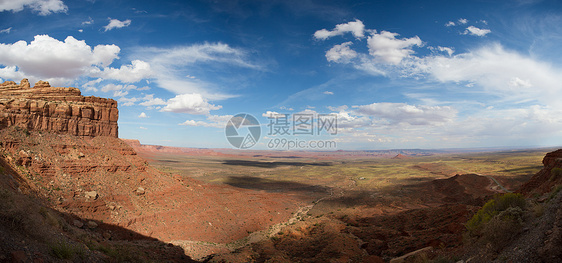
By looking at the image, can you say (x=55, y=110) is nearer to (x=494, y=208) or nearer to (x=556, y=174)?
(x=494, y=208)

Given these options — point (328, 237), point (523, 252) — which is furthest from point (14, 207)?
point (328, 237)

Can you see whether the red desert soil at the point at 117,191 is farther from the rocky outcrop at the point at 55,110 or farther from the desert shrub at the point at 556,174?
the desert shrub at the point at 556,174

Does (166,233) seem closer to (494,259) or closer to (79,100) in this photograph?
(79,100)

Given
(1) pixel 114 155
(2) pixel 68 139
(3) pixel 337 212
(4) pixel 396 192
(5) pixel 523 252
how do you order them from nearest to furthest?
(5) pixel 523 252
(2) pixel 68 139
(1) pixel 114 155
(3) pixel 337 212
(4) pixel 396 192

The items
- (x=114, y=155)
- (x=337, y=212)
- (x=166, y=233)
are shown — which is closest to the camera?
(x=166, y=233)

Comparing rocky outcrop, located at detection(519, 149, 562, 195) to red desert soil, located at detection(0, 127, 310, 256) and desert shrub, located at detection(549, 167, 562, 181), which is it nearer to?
desert shrub, located at detection(549, 167, 562, 181)

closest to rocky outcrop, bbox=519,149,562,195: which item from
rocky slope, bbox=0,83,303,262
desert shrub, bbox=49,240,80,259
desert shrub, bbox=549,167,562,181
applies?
desert shrub, bbox=549,167,562,181

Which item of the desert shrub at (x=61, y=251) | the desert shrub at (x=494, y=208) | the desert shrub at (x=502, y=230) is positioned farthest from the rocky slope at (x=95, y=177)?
the desert shrub at (x=502, y=230)

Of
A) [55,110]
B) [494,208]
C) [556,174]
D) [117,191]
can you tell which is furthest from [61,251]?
[556,174]

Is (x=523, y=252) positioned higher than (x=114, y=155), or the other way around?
(x=114, y=155)
